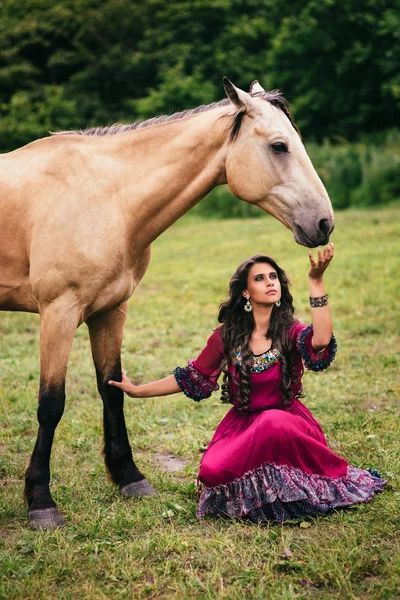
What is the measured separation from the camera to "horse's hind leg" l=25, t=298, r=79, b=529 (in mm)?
3771

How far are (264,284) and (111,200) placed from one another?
99cm

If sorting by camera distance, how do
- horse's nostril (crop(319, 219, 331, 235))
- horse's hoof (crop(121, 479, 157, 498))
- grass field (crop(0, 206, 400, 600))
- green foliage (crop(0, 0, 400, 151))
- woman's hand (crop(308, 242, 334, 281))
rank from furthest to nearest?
green foliage (crop(0, 0, 400, 151))
horse's hoof (crop(121, 479, 157, 498))
horse's nostril (crop(319, 219, 331, 235))
woman's hand (crop(308, 242, 334, 281))
grass field (crop(0, 206, 400, 600))

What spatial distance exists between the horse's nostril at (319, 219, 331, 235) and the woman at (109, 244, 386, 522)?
0.11 m

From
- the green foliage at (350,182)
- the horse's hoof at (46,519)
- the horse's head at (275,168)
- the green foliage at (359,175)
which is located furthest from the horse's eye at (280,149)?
the green foliage at (359,175)

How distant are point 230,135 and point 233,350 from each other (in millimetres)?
1199

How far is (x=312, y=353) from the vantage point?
3.77 m

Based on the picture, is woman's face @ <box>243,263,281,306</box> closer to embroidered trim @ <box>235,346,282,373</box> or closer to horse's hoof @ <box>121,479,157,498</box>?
embroidered trim @ <box>235,346,282,373</box>

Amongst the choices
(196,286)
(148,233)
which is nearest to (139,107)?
(196,286)

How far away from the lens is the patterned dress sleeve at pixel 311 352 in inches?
147

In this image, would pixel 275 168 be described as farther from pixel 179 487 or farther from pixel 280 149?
pixel 179 487

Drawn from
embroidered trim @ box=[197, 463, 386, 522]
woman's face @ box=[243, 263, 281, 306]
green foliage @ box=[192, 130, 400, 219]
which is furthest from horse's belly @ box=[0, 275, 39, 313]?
green foliage @ box=[192, 130, 400, 219]

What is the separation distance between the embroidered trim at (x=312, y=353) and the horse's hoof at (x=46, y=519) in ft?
5.31

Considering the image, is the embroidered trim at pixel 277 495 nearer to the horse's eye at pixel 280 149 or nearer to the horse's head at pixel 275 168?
the horse's head at pixel 275 168

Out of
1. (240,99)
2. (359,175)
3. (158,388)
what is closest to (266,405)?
(158,388)
